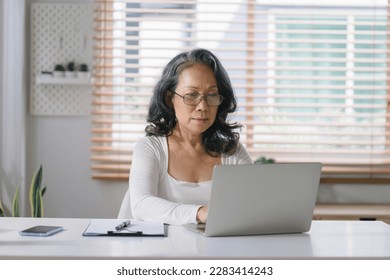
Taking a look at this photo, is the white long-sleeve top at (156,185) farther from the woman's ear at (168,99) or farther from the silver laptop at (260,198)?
the silver laptop at (260,198)

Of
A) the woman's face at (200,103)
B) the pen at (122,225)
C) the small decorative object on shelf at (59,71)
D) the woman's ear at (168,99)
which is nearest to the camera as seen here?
the pen at (122,225)

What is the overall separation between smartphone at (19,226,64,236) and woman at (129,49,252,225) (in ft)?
1.40

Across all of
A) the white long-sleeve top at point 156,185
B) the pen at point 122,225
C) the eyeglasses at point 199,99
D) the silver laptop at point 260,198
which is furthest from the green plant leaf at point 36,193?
the silver laptop at point 260,198

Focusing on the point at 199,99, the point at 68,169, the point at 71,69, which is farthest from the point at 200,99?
the point at 68,169

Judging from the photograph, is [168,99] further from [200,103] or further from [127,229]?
[127,229]

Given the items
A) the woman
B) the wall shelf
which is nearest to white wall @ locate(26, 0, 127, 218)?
the wall shelf

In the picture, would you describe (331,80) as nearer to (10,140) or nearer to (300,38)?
(300,38)

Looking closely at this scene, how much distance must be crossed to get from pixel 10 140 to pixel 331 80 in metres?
1.98

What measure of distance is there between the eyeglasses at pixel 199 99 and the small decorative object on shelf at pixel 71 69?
1.69 metres

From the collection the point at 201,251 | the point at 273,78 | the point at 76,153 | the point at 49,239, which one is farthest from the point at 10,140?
the point at 201,251

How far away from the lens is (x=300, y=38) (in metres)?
4.48

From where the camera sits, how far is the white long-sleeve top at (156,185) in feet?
8.45

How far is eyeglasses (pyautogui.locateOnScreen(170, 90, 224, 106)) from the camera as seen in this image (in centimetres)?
279

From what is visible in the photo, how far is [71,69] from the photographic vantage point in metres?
4.38
